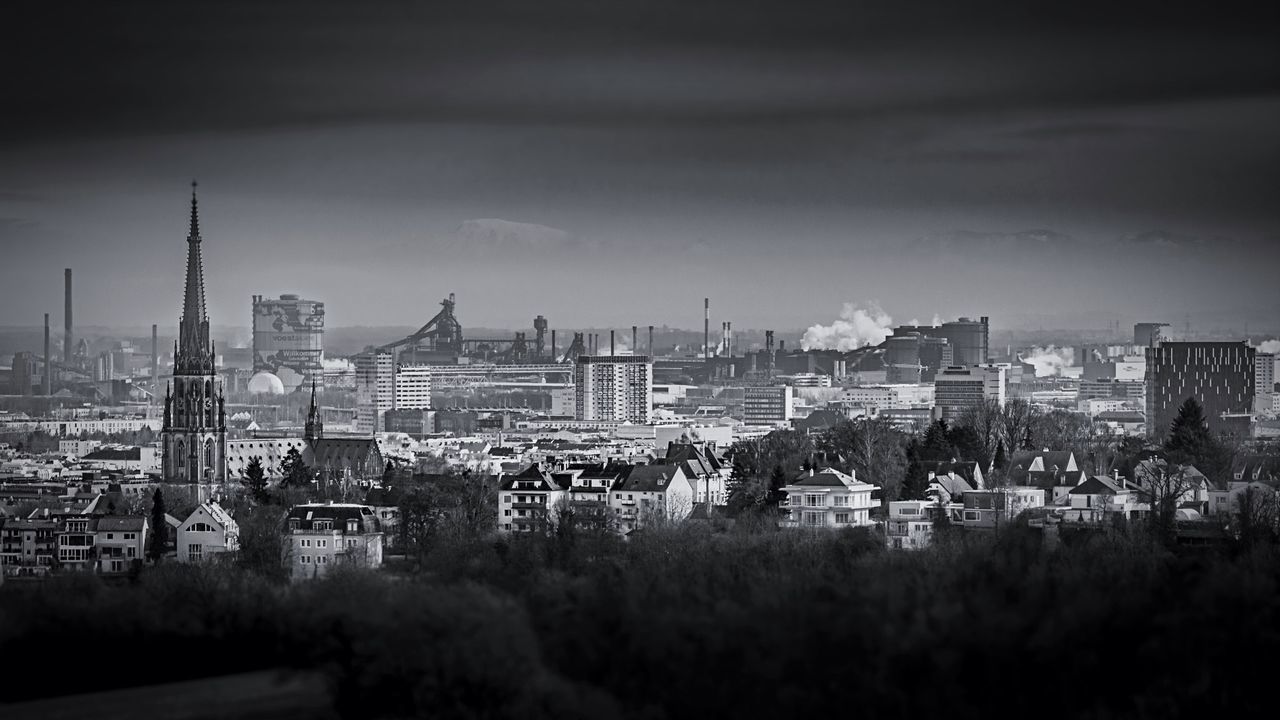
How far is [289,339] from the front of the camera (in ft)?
414

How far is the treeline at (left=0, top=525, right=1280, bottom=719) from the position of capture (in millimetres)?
13492

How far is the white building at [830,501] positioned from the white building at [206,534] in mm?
7192

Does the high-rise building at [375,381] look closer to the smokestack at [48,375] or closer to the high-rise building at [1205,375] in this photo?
the smokestack at [48,375]

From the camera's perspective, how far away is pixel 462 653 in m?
14.1

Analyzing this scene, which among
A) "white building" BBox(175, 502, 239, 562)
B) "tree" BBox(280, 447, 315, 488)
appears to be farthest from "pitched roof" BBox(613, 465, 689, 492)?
"tree" BBox(280, 447, 315, 488)

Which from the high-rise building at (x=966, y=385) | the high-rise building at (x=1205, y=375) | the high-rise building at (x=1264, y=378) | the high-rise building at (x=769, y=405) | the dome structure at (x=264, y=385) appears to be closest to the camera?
the high-rise building at (x=1205, y=375)

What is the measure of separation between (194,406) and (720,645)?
123ft

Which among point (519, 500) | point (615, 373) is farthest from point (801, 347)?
point (519, 500)

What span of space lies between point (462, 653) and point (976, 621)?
3.06 metres

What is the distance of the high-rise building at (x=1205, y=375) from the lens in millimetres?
69875

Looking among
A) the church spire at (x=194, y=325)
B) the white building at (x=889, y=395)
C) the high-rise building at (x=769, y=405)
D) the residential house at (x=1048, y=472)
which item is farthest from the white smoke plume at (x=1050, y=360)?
the residential house at (x=1048, y=472)

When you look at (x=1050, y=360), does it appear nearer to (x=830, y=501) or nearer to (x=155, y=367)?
(x=155, y=367)

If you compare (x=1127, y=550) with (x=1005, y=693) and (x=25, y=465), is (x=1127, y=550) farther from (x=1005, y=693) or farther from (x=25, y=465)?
(x=25, y=465)

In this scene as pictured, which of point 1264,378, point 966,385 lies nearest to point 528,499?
point 1264,378
